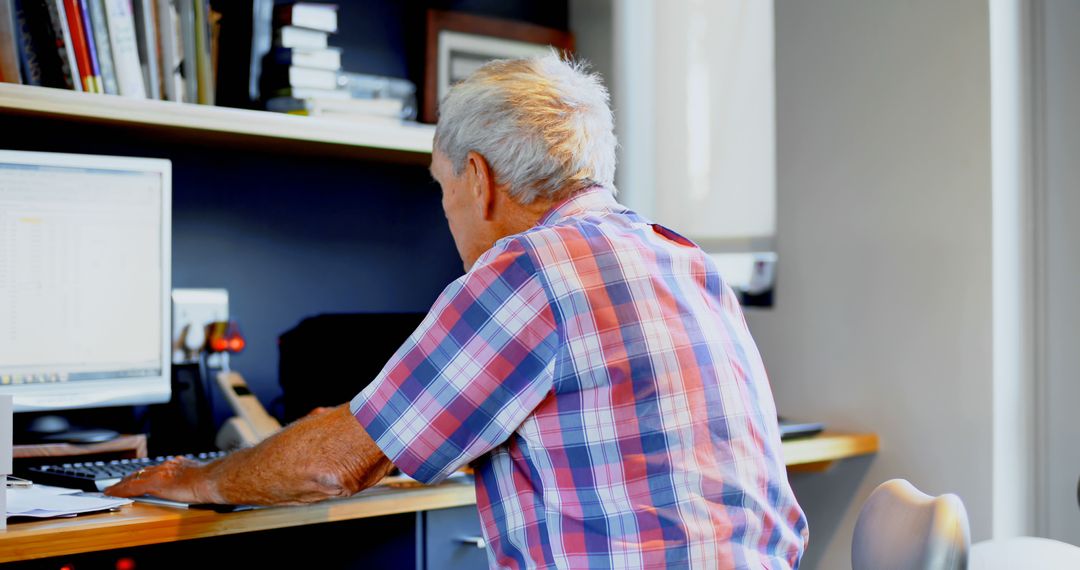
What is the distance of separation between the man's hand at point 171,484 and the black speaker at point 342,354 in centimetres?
45

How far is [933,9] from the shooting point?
80.3 inches

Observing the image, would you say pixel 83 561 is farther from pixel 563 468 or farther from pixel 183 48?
pixel 183 48

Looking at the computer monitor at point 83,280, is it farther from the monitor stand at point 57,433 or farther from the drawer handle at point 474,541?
the drawer handle at point 474,541

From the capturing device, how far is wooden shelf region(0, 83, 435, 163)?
1.69m

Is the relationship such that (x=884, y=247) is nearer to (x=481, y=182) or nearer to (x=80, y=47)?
(x=481, y=182)

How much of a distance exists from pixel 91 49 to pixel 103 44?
0.08ft

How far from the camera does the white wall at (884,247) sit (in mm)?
1975

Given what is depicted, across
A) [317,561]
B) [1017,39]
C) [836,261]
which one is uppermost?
[1017,39]

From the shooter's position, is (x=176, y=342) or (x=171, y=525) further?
(x=176, y=342)

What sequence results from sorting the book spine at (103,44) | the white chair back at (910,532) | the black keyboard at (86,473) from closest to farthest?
the white chair back at (910,532) → the black keyboard at (86,473) → the book spine at (103,44)

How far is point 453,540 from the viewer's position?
1603 millimetres

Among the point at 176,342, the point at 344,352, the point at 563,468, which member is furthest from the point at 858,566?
the point at 176,342

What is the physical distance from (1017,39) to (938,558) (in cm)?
125

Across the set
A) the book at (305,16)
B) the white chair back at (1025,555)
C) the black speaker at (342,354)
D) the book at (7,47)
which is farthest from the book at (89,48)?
the white chair back at (1025,555)
